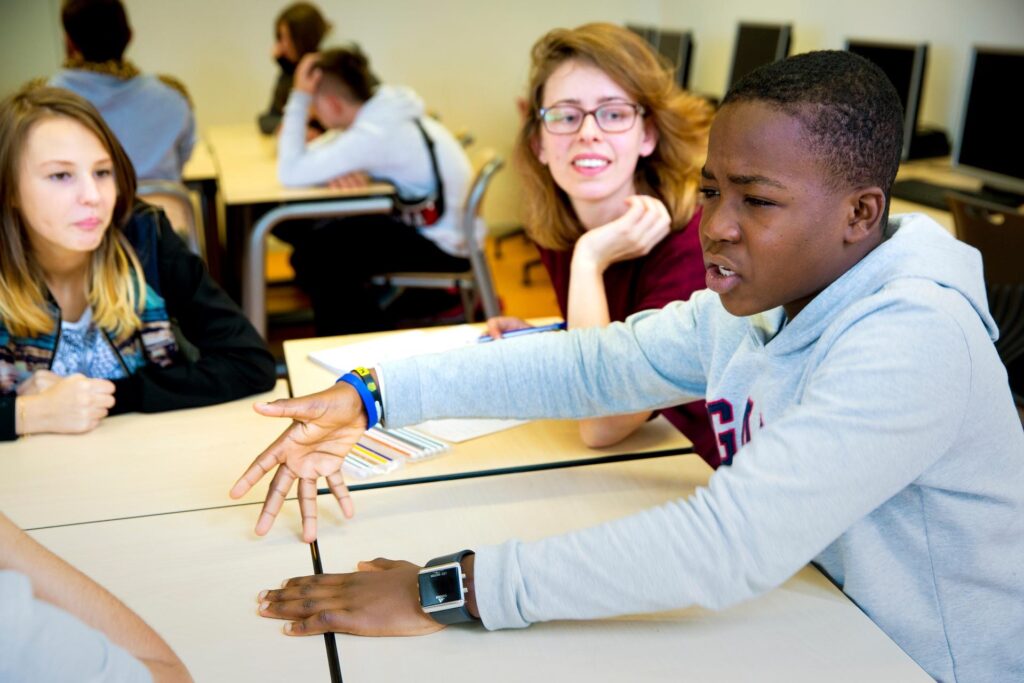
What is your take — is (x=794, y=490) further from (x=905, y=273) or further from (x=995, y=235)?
(x=995, y=235)

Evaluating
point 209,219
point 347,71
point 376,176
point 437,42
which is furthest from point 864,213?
point 437,42

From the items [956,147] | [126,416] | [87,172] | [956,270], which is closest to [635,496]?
[956,270]

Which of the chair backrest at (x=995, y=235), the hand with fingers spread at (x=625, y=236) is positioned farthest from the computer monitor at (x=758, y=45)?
the hand with fingers spread at (x=625, y=236)

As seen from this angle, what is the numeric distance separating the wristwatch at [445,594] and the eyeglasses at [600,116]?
1046 mm

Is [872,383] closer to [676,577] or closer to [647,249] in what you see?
[676,577]

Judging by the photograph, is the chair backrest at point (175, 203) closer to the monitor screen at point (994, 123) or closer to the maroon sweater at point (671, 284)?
the maroon sweater at point (671, 284)

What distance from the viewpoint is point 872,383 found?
3.21 ft

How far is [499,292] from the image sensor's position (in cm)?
521

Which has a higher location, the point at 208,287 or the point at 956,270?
the point at 956,270

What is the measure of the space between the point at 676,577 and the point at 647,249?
0.95 metres

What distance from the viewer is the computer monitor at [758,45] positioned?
14.2 ft

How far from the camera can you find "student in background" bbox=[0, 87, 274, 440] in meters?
1.78

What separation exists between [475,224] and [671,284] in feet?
6.50

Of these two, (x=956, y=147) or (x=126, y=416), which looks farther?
(x=956, y=147)
